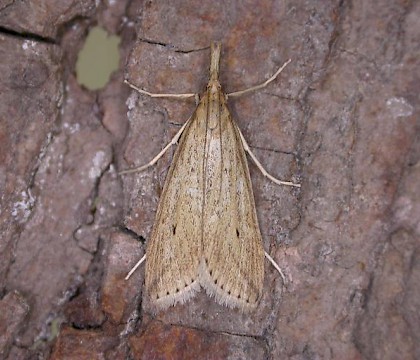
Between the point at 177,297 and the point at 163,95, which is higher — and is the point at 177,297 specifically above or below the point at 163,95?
below

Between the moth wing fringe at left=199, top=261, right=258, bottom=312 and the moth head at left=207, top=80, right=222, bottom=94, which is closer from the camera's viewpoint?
the moth wing fringe at left=199, top=261, right=258, bottom=312

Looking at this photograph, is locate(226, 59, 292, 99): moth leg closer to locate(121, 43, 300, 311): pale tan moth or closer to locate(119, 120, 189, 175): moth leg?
locate(121, 43, 300, 311): pale tan moth

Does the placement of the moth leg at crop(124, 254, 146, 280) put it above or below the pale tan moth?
below

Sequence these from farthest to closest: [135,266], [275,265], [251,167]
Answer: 1. [251,167]
2. [135,266]
3. [275,265]

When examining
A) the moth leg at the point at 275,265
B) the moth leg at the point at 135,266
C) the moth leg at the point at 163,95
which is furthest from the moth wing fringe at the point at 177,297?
the moth leg at the point at 163,95

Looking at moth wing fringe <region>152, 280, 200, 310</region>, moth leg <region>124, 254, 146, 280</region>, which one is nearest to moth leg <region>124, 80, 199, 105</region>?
moth leg <region>124, 254, 146, 280</region>

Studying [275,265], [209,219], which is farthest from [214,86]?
[275,265]

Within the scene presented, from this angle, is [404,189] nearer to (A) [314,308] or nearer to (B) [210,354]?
(A) [314,308]

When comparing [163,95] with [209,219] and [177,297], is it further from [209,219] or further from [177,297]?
[177,297]
